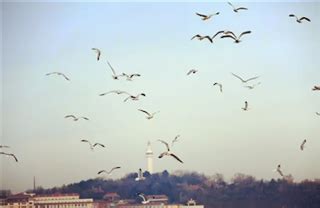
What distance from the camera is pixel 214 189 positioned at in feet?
14.1

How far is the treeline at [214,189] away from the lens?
14.0ft

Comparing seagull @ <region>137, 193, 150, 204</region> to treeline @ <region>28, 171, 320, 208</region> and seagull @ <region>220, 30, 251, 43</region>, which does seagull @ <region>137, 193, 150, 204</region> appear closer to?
treeline @ <region>28, 171, 320, 208</region>

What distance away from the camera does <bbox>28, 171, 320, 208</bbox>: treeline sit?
14.0 ft

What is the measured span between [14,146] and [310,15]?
2423 mm

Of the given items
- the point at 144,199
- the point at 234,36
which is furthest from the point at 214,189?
the point at 234,36

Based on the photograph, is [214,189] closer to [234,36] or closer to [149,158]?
[149,158]

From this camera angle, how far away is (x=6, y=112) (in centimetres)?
434

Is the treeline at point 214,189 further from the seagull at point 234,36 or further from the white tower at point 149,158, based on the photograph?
the seagull at point 234,36

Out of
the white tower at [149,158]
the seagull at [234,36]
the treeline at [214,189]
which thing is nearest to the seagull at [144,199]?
the treeline at [214,189]

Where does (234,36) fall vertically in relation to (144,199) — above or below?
above

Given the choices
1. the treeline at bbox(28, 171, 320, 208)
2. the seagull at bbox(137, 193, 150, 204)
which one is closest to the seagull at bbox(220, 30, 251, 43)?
the treeline at bbox(28, 171, 320, 208)

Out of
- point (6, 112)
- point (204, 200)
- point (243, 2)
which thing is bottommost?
point (204, 200)

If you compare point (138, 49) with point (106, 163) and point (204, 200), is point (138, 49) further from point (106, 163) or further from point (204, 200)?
point (204, 200)

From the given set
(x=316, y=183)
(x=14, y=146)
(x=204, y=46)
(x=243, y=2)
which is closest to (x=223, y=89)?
(x=204, y=46)
